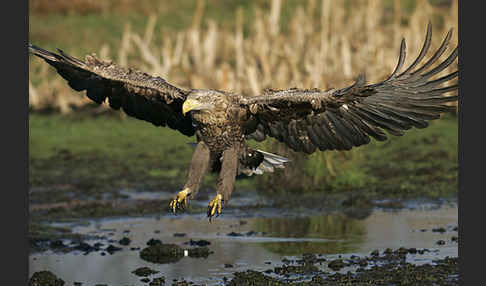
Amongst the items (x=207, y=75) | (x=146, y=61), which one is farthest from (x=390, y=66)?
(x=146, y=61)

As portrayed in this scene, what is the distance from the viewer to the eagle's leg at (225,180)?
25.2 feet

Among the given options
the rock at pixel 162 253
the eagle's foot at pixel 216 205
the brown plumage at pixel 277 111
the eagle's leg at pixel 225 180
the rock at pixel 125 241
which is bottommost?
the rock at pixel 162 253

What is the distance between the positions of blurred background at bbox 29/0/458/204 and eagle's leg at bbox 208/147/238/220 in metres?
2.46

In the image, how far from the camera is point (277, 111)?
7.79 metres

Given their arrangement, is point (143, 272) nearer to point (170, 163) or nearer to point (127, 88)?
point (127, 88)

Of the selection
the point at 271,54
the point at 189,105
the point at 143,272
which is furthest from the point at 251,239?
the point at 271,54

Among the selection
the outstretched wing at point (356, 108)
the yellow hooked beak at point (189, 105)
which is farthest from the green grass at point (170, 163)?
the yellow hooked beak at point (189, 105)

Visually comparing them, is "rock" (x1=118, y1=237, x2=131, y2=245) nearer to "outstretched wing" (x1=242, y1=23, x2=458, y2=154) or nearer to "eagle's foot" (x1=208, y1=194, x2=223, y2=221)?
"outstretched wing" (x1=242, y1=23, x2=458, y2=154)

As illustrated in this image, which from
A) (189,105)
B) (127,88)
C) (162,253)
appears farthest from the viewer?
(162,253)

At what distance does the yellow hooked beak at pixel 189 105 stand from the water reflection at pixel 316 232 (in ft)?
8.69

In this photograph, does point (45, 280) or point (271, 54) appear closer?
point (45, 280)

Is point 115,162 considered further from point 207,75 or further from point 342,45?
point 342,45

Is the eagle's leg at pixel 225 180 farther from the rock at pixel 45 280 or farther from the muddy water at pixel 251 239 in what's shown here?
the rock at pixel 45 280

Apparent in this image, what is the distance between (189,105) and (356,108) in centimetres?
137
